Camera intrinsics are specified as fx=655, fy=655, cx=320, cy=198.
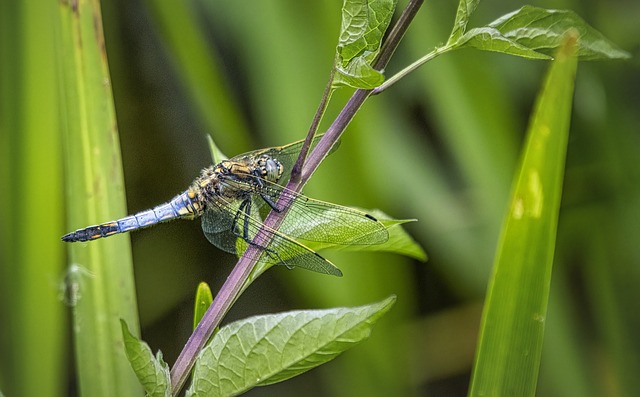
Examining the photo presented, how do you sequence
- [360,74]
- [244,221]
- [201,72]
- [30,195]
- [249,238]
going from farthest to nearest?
[201,72] < [30,195] < [244,221] < [249,238] < [360,74]

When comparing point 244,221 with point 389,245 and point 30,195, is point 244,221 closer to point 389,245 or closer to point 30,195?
point 389,245

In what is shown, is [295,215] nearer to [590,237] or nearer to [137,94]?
[590,237]

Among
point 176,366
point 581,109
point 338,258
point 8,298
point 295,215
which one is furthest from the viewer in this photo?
point 581,109

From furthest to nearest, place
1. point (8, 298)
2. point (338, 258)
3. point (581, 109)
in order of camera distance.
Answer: point (581, 109)
point (338, 258)
point (8, 298)

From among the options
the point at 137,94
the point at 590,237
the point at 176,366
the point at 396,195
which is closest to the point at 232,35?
the point at 137,94

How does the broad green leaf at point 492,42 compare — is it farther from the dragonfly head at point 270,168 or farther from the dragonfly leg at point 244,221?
the dragonfly head at point 270,168

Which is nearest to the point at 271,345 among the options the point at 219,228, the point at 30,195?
the point at 219,228

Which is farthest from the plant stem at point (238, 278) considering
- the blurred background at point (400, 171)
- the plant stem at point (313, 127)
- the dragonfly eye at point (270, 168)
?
the blurred background at point (400, 171)
